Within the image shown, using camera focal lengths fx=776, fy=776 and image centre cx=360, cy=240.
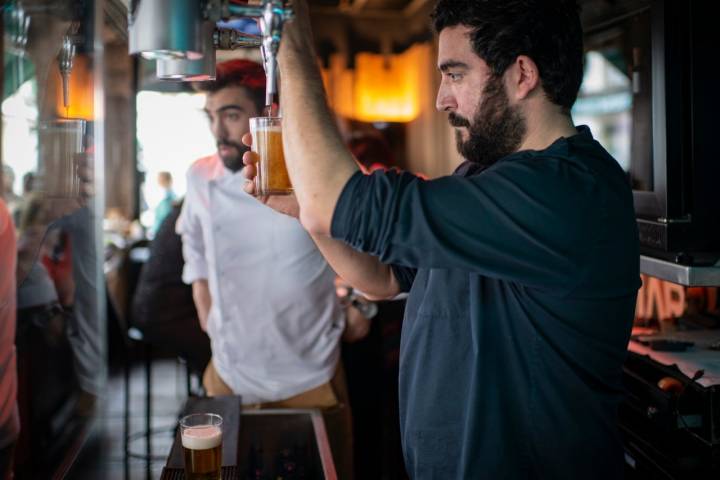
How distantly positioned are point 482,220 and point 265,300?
1.54 metres

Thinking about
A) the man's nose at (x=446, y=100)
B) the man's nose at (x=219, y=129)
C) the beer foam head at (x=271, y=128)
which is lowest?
the beer foam head at (x=271, y=128)

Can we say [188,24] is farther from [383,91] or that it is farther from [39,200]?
[383,91]

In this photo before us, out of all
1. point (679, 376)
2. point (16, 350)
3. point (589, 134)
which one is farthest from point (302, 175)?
point (679, 376)

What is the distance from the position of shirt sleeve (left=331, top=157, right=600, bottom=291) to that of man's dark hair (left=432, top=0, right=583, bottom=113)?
9.6 inches

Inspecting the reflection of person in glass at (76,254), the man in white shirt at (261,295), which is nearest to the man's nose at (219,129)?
the man in white shirt at (261,295)

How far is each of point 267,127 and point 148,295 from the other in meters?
2.45

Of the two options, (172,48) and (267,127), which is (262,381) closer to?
(267,127)

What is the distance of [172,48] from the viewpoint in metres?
1.14

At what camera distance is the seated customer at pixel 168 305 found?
146 inches

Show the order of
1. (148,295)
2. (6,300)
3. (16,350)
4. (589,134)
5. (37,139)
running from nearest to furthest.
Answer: (589,134)
(6,300)
(16,350)
(37,139)
(148,295)

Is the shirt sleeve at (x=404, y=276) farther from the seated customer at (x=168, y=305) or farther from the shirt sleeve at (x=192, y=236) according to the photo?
the seated customer at (x=168, y=305)

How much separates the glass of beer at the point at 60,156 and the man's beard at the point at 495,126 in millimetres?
904

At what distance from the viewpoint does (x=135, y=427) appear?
16.5 feet

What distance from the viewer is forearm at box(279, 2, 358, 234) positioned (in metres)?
1.21
